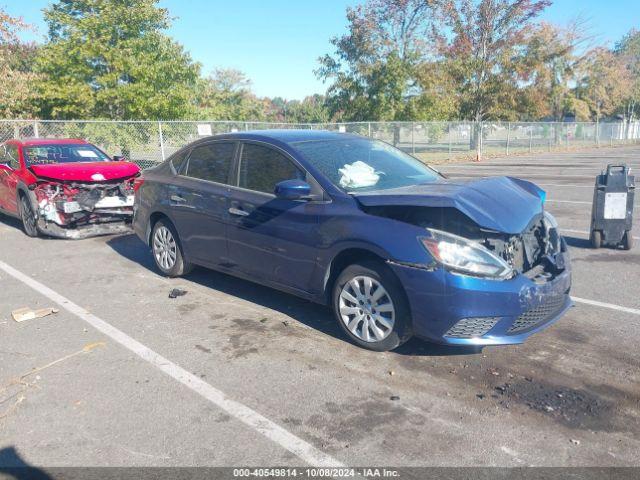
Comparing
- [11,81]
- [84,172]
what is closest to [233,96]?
[11,81]

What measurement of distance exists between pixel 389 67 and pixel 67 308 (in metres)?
29.6

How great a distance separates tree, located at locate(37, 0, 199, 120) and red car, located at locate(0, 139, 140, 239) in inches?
447

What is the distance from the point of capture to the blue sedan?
3.89 m

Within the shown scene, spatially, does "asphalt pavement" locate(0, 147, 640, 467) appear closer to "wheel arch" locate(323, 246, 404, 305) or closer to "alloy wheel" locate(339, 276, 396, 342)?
"alloy wheel" locate(339, 276, 396, 342)

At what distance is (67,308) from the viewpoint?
18.1ft

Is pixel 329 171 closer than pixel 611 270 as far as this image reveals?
Yes

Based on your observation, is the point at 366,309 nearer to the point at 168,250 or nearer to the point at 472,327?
the point at 472,327

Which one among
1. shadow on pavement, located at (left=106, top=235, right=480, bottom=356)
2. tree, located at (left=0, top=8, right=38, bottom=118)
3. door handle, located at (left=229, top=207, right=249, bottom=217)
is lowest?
shadow on pavement, located at (left=106, top=235, right=480, bottom=356)

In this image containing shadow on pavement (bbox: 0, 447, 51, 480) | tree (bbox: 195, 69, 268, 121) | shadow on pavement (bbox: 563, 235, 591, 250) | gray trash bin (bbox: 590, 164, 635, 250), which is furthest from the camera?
tree (bbox: 195, 69, 268, 121)

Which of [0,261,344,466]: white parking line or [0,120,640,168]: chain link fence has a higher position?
[0,120,640,168]: chain link fence

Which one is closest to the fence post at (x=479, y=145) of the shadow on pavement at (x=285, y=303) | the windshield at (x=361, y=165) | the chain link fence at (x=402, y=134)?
the chain link fence at (x=402, y=134)

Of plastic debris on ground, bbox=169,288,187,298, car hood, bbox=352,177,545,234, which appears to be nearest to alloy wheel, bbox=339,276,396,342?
car hood, bbox=352,177,545,234

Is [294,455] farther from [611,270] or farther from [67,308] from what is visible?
[611,270]

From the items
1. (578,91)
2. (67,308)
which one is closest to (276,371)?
(67,308)
